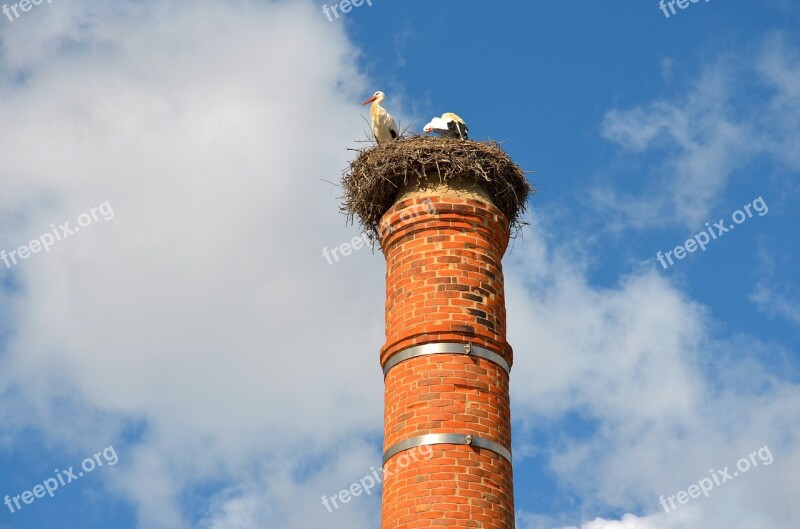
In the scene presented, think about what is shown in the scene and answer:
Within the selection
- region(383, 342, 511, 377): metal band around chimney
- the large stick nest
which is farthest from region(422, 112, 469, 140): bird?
region(383, 342, 511, 377): metal band around chimney

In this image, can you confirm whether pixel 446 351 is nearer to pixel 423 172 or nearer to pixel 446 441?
pixel 446 441

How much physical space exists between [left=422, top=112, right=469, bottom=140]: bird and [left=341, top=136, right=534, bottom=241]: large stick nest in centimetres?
98

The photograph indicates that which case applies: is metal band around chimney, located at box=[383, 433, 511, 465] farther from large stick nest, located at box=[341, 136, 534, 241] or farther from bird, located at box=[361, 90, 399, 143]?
bird, located at box=[361, 90, 399, 143]

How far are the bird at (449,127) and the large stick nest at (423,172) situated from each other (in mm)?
982

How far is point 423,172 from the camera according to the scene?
12.2m

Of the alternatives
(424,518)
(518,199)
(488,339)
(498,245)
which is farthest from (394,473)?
(518,199)

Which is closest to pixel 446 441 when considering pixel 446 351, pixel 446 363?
pixel 446 363

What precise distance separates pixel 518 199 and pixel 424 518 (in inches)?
174

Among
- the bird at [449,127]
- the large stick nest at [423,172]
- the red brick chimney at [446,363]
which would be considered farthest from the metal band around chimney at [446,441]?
the bird at [449,127]

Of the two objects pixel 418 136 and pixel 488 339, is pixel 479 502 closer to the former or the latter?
pixel 488 339

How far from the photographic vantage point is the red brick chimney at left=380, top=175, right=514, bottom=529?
10.3 meters

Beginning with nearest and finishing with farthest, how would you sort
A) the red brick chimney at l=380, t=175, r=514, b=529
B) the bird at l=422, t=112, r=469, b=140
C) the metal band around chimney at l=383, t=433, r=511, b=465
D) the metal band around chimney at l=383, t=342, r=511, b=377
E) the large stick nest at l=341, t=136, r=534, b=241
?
the red brick chimney at l=380, t=175, r=514, b=529
the metal band around chimney at l=383, t=433, r=511, b=465
the metal band around chimney at l=383, t=342, r=511, b=377
the large stick nest at l=341, t=136, r=534, b=241
the bird at l=422, t=112, r=469, b=140

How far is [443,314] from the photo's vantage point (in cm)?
1111

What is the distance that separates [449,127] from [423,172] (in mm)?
2346
